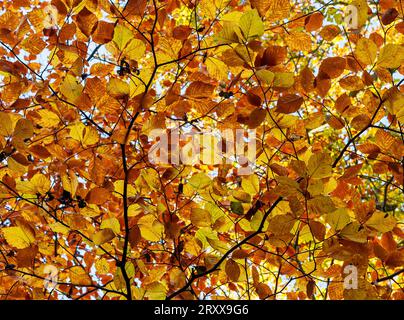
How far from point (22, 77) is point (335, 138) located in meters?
4.17

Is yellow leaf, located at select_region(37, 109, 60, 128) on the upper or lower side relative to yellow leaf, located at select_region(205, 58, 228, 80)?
lower

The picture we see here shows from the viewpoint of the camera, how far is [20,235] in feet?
6.29

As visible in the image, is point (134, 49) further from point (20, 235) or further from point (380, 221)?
point (380, 221)

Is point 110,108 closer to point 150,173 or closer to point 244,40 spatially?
point 150,173

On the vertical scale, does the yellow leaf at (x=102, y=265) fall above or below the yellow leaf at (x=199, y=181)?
below

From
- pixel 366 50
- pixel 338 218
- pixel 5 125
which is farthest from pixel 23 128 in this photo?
pixel 366 50

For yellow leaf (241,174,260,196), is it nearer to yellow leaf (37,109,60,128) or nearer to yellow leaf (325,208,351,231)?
yellow leaf (325,208,351,231)

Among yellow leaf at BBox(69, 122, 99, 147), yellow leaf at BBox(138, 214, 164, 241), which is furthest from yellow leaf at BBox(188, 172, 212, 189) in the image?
yellow leaf at BBox(69, 122, 99, 147)

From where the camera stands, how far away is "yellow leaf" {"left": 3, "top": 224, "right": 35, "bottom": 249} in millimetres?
1893

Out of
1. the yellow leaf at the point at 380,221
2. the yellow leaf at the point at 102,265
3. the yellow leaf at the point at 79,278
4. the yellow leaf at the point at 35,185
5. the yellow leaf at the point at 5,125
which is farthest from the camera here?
the yellow leaf at the point at 102,265

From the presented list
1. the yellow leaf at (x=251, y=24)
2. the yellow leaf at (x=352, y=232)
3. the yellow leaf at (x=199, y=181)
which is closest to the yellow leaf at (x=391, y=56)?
the yellow leaf at (x=251, y=24)

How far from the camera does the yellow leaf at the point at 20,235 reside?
189 centimetres

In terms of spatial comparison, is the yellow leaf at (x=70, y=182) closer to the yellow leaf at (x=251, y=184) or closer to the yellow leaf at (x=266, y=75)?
the yellow leaf at (x=251, y=184)

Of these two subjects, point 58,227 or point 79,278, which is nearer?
point 58,227
